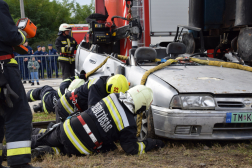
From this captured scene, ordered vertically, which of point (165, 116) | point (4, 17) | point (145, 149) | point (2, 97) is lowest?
point (145, 149)

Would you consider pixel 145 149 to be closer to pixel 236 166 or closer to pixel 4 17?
pixel 236 166

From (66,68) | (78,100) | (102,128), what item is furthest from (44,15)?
(102,128)

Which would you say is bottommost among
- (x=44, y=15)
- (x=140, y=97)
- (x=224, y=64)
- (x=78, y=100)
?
(x=78, y=100)

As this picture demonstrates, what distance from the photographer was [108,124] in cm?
297

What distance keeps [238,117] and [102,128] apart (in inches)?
54.8

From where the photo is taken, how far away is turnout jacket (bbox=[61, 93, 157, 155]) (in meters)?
2.97

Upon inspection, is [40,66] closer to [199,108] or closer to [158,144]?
[158,144]

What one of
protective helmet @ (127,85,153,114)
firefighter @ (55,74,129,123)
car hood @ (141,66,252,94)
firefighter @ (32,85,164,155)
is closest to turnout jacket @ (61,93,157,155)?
firefighter @ (32,85,164,155)

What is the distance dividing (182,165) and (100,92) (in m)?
1.43

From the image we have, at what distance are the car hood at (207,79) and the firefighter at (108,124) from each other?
19.5 inches

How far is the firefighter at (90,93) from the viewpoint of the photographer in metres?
3.53

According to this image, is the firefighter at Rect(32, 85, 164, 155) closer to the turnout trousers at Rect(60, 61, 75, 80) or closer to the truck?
the truck

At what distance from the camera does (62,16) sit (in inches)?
1449

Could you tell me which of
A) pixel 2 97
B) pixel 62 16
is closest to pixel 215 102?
pixel 2 97
